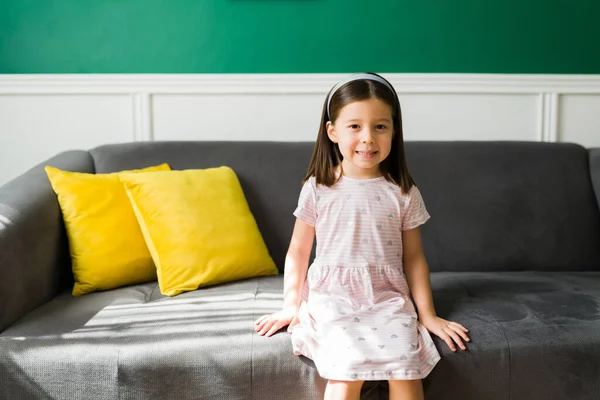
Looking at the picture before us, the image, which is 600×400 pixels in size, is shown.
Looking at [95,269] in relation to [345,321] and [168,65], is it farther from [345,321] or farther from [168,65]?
[168,65]

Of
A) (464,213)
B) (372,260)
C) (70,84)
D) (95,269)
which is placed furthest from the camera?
(70,84)

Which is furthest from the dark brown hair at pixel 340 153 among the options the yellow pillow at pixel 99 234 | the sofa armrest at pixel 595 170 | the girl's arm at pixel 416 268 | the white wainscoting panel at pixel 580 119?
the white wainscoting panel at pixel 580 119

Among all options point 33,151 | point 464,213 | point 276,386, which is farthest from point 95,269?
point 464,213

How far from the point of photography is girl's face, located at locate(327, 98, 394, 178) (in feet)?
5.45

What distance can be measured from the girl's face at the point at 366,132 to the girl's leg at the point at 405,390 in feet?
1.84

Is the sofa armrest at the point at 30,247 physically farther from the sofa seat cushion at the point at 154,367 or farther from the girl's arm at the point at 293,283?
the girl's arm at the point at 293,283

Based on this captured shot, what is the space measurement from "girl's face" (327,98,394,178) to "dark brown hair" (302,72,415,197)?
2 cm

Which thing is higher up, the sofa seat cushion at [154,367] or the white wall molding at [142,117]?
the white wall molding at [142,117]

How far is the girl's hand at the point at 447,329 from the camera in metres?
1.56

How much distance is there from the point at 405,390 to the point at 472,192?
40.2 inches

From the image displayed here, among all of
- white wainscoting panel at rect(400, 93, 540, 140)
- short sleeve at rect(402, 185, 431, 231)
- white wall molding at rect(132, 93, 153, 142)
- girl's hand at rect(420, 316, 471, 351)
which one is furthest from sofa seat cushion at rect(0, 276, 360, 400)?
white wainscoting panel at rect(400, 93, 540, 140)

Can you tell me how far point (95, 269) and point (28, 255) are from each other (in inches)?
8.7

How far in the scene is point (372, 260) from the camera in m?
1.71

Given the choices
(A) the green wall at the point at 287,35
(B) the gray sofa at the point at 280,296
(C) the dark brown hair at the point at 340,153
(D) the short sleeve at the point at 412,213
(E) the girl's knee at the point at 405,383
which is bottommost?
(E) the girl's knee at the point at 405,383
